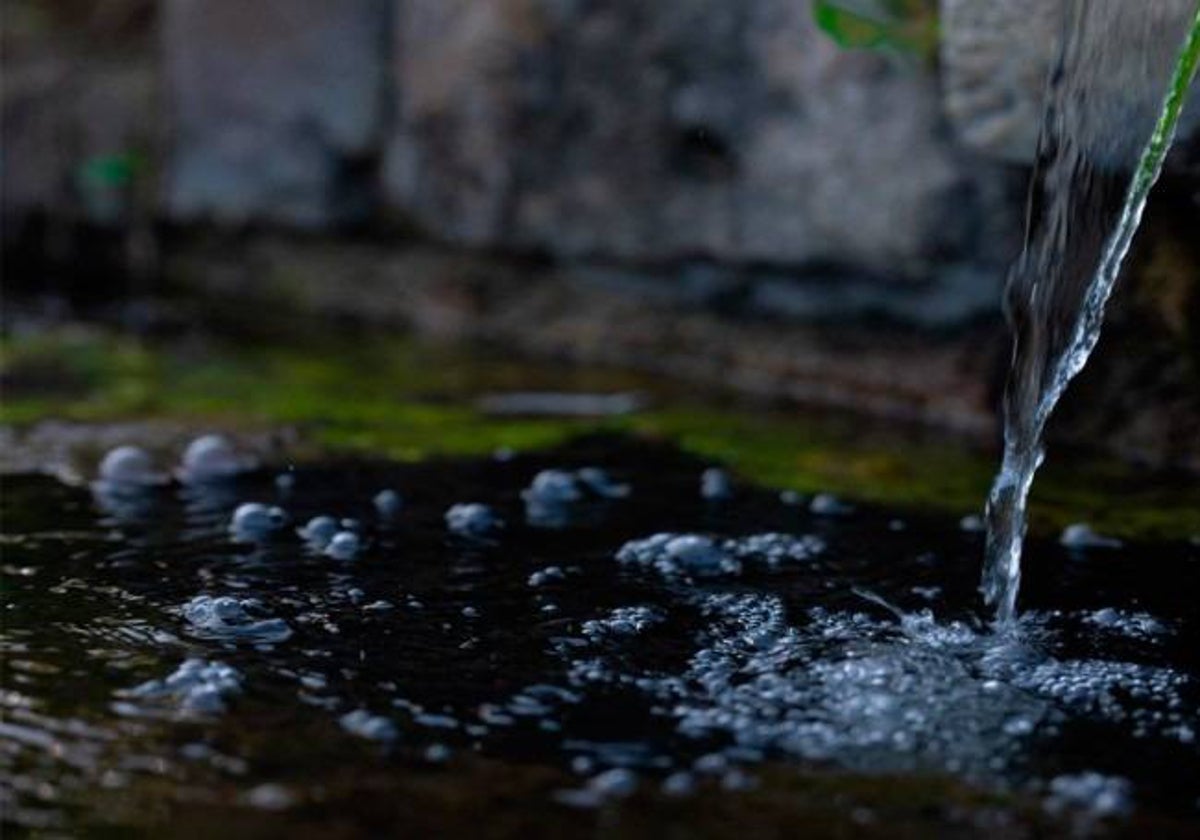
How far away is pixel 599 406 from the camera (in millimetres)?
3646

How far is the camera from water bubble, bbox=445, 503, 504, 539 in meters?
2.45

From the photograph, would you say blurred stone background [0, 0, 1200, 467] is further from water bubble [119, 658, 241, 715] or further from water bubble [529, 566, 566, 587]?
water bubble [119, 658, 241, 715]

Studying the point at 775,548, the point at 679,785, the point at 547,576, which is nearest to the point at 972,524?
the point at 775,548

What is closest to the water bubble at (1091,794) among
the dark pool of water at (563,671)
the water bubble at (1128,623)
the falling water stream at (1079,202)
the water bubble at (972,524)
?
the dark pool of water at (563,671)

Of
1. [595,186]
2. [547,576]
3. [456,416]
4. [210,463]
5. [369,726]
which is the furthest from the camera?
[595,186]

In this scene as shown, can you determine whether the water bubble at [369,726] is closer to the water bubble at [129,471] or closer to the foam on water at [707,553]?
the foam on water at [707,553]

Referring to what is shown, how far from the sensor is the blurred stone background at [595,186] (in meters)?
3.15

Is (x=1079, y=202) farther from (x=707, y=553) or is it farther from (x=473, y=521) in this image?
(x=473, y=521)

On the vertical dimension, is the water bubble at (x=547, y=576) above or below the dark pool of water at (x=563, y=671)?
below

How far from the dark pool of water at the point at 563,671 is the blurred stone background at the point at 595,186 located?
2.78 feet

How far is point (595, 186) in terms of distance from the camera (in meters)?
4.27

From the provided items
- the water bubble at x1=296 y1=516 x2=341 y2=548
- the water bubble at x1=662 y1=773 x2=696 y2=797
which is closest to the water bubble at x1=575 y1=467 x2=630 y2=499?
the water bubble at x1=296 y1=516 x2=341 y2=548

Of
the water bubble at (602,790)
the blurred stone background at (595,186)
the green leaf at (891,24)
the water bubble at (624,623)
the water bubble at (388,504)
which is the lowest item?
the water bubble at (388,504)

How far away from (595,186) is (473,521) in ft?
6.50
